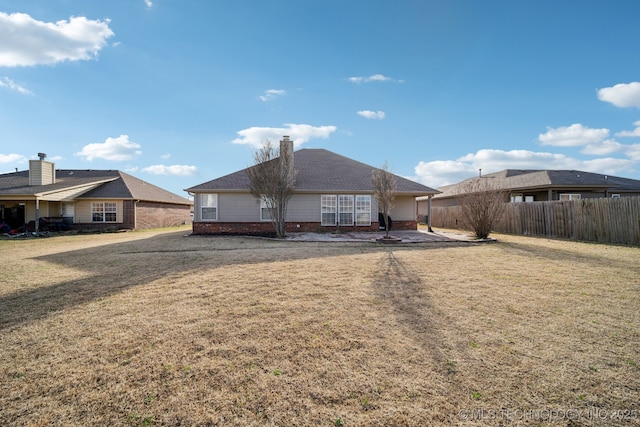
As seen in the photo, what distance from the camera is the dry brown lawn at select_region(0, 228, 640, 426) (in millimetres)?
2467

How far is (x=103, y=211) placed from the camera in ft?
71.1

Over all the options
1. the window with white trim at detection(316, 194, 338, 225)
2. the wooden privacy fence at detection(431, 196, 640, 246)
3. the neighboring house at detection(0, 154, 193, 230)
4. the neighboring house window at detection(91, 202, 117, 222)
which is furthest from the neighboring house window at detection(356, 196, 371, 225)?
the neighboring house window at detection(91, 202, 117, 222)

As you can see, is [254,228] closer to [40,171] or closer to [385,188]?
[385,188]

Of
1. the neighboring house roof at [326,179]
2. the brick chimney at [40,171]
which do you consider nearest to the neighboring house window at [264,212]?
the neighboring house roof at [326,179]

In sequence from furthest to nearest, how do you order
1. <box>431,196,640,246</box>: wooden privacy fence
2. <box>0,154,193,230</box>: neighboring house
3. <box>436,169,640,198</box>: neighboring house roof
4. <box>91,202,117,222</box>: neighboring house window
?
<box>91,202,117,222</box>: neighboring house window → <box>436,169,640,198</box>: neighboring house roof → <box>0,154,193,230</box>: neighboring house → <box>431,196,640,246</box>: wooden privacy fence

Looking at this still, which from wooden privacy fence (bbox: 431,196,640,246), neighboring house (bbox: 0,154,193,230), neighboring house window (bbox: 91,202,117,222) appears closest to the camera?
wooden privacy fence (bbox: 431,196,640,246)

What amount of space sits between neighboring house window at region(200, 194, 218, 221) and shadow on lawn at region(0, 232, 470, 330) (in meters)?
5.60

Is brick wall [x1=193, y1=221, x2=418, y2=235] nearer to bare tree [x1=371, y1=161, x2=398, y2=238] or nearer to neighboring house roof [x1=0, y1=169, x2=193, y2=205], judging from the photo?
bare tree [x1=371, y1=161, x2=398, y2=238]

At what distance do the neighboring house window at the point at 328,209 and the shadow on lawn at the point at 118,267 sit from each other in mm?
4590

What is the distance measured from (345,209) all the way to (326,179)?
7.48ft

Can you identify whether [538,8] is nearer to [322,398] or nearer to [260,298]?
[260,298]

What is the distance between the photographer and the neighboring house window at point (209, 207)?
17.4 m

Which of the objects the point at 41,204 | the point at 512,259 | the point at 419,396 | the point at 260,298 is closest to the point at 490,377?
the point at 419,396

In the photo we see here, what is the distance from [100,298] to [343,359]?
481 centimetres
